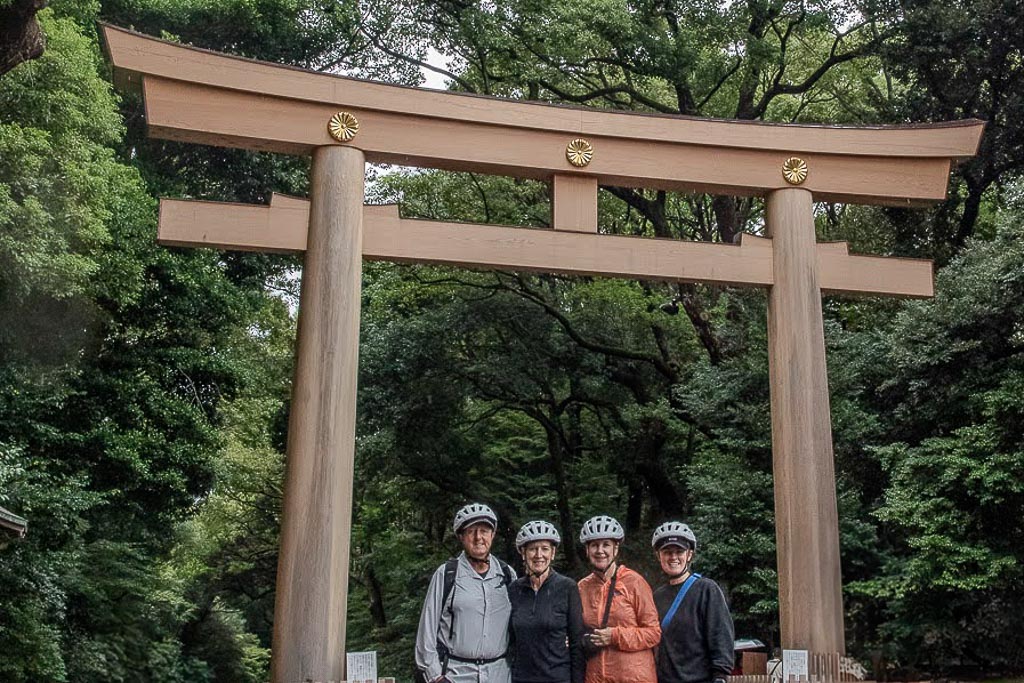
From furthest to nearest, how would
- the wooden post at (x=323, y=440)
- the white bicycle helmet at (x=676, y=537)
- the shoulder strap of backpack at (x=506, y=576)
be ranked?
the wooden post at (x=323, y=440)
the shoulder strap of backpack at (x=506, y=576)
the white bicycle helmet at (x=676, y=537)

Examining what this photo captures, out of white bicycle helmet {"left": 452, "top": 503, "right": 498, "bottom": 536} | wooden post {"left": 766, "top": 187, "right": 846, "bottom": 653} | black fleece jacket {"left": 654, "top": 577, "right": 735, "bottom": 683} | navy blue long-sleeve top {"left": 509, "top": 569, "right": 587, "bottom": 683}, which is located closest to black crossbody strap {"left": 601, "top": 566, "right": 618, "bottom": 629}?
navy blue long-sleeve top {"left": 509, "top": 569, "right": 587, "bottom": 683}

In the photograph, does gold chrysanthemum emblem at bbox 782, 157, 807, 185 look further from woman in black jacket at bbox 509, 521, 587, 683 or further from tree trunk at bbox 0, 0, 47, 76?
tree trunk at bbox 0, 0, 47, 76

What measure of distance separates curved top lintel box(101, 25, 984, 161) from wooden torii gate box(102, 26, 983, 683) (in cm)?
1

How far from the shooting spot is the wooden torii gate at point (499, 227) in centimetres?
647

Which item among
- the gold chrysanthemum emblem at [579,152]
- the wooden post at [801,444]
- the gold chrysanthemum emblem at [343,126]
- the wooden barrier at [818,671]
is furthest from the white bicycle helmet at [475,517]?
the gold chrysanthemum emblem at [579,152]

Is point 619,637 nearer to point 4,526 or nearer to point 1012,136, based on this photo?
point 4,526

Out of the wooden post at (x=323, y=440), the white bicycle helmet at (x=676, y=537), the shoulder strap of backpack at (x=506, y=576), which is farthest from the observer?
the wooden post at (x=323, y=440)

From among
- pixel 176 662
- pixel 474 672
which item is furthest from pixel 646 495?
pixel 474 672

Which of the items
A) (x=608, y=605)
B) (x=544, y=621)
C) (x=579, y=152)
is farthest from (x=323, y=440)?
(x=579, y=152)

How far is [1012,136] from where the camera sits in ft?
42.1

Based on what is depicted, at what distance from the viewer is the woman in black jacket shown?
4.68 meters

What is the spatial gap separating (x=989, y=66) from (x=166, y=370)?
1102cm

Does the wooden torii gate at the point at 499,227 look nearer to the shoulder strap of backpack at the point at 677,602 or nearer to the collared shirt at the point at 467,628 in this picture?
the collared shirt at the point at 467,628

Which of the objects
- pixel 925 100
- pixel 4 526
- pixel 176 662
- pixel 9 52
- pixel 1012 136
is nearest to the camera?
pixel 4 526
